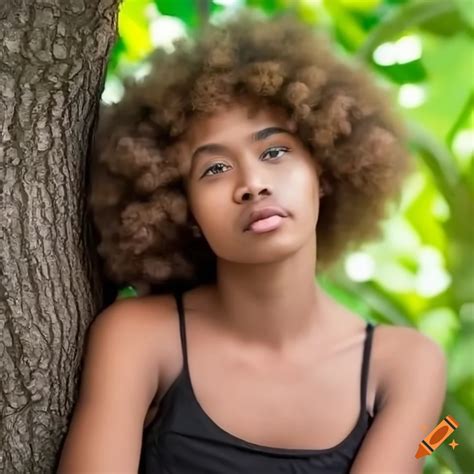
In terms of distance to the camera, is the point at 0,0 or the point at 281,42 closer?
the point at 0,0

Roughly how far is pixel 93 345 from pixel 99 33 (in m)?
0.36

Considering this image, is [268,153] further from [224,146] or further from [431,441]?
[431,441]

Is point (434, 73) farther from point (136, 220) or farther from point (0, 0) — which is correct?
point (0, 0)

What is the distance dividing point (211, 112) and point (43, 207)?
0.22 m

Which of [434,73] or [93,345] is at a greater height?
[434,73]

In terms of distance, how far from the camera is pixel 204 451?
103cm

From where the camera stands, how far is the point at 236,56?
1.02 metres

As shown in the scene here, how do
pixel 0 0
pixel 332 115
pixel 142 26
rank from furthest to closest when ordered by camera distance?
pixel 142 26
pixel 332 115
pixel 0 0

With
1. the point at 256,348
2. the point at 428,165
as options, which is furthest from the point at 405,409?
the point at 428,165

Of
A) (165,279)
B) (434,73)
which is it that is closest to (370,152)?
(165,279)

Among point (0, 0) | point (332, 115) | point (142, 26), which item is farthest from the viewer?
point (142, 26)

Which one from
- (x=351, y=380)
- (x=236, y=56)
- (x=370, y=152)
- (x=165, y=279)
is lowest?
(x=351, y=380)

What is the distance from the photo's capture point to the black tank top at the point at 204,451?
103 centimetres

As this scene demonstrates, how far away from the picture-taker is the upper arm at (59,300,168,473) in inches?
39.0
